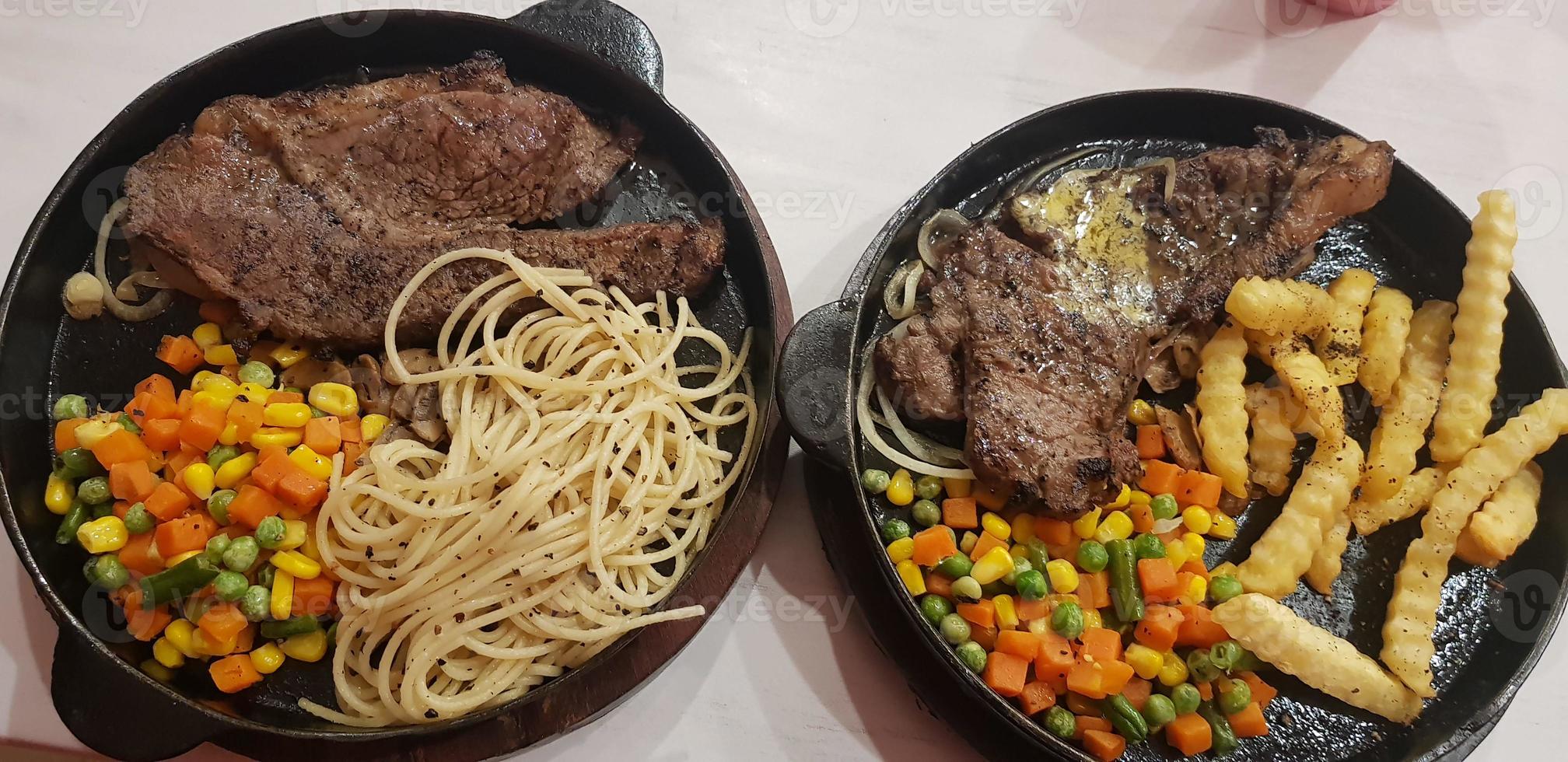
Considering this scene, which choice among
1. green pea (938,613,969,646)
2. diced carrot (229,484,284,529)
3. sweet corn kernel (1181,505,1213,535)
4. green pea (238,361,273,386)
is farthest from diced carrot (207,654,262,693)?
sweet corn kernel (1181,505,1213,535)

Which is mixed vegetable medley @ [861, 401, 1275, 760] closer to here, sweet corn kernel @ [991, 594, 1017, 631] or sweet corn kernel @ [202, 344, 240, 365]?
sweet corn kernel @ [991, 594, 1017, 631]

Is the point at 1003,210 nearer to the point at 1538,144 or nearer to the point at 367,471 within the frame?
the point at 367,471

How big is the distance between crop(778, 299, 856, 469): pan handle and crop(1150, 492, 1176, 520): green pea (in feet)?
3.58

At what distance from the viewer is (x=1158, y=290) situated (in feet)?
9.73

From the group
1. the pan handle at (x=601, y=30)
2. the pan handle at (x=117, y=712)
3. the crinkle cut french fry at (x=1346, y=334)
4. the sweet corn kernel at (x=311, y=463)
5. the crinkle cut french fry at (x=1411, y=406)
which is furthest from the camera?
the pan handle at (x=601, y=30)

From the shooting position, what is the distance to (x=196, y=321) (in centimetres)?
291

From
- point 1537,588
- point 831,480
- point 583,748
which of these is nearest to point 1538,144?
point 1537,588

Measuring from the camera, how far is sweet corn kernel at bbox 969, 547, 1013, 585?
8.73 feet

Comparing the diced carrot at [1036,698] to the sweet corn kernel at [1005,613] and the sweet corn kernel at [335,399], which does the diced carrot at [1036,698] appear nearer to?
the sweet corn kernel at [1005,613]

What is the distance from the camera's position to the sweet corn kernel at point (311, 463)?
2.58 meters

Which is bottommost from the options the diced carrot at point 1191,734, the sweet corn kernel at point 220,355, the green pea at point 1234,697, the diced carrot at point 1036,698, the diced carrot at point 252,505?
the diced carrot at point 1191,734

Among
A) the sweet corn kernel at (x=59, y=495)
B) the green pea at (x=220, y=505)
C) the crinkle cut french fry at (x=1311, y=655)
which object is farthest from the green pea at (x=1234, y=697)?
the sweet corn kernel at (x=59, y=495)

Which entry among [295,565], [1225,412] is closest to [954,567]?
[1225,412]

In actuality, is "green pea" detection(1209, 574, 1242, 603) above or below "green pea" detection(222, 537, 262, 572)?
above
